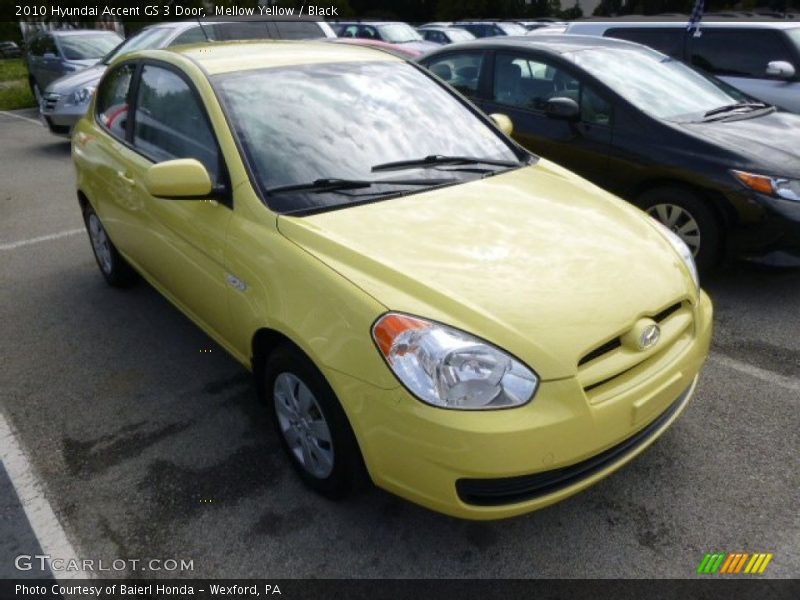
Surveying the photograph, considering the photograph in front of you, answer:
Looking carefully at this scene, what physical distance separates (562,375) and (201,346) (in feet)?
7.74

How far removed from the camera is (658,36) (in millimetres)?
6570

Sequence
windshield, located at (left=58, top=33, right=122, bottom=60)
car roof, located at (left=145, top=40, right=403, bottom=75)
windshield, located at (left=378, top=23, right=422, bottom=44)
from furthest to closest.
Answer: windshield, located at (left=378, top=23, right=422, bottom=44)
windshield, located at (left=58, top=33, right=122, bottom=60)
car roof, located at (left=145, top=40, right=403, bottom=75)

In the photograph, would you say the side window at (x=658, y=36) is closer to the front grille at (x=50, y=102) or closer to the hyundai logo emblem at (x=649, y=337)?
the hyundai logo emblem at (x=649, y=337)

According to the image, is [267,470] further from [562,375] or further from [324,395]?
[562,375]

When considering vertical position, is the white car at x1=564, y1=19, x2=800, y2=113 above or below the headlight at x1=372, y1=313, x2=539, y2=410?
above

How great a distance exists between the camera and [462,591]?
2.05m

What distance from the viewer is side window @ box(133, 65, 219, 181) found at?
274 centimetres

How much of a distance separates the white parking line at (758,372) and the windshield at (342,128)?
4.97 feet

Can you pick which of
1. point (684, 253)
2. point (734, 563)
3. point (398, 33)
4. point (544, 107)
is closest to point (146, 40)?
point (544, 107)

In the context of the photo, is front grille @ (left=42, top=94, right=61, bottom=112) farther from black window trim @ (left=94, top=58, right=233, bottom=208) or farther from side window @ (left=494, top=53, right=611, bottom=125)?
side window @ (left=494, top=53, right=611, bottom=125)

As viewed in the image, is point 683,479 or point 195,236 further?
point 195,236

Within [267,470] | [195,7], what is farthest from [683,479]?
[195,7]

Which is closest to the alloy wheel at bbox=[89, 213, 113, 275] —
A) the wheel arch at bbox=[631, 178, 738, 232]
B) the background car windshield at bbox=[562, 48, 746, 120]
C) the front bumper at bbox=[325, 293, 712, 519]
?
the front bumper at bbox=[325, 293, 712, 519]

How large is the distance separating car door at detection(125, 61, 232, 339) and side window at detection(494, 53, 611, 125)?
2.85 metres
